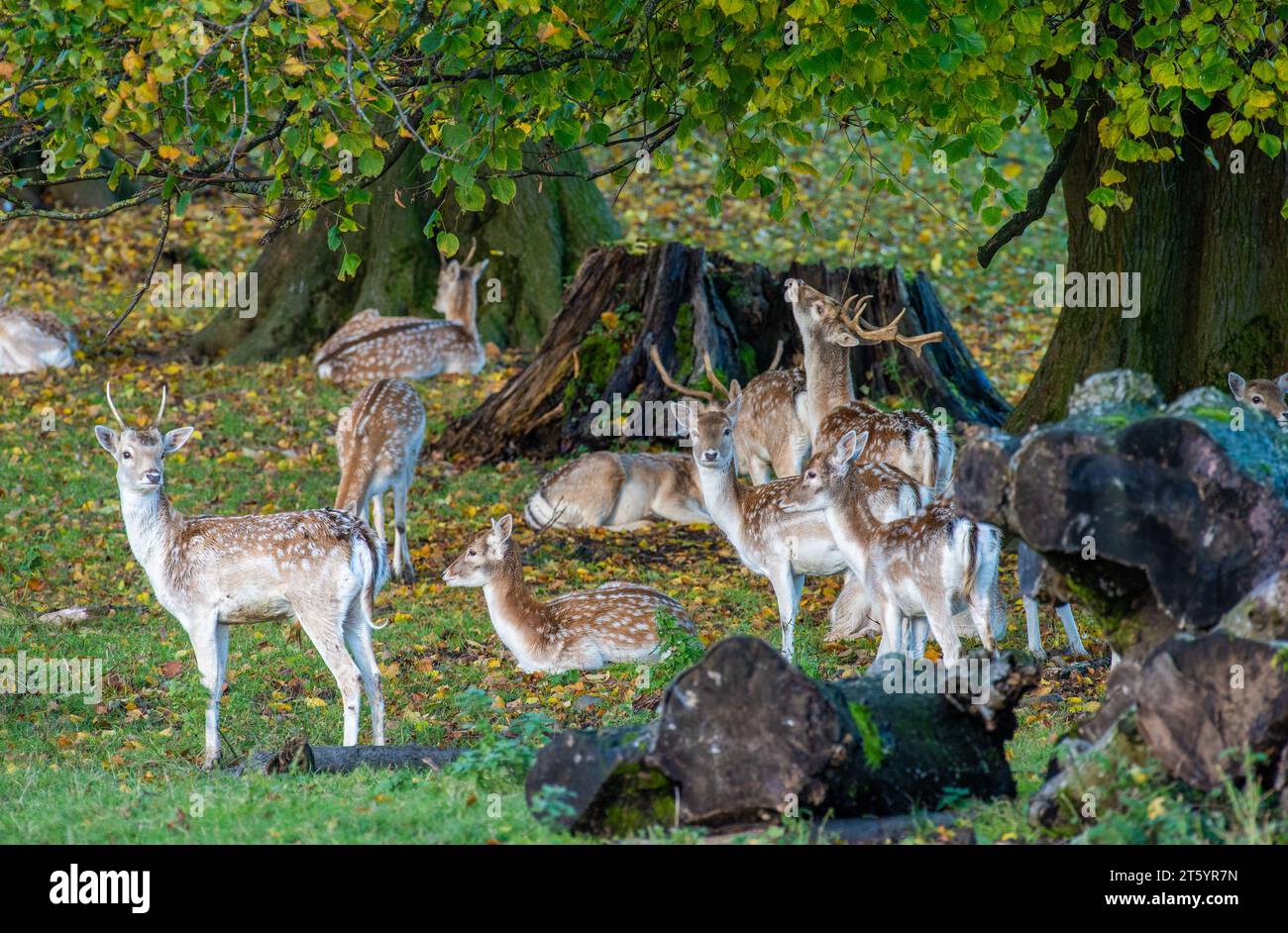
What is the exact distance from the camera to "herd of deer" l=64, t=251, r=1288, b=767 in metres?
8.76

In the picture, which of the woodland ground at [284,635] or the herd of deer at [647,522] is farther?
the herd of deer at [647,522]

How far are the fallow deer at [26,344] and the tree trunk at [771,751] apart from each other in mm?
12355

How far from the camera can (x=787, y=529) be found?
10070 millimetres

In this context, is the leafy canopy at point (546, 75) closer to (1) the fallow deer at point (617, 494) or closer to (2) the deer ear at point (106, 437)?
(2) the deer ear at point (106, 437)

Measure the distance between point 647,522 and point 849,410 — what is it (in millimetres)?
2604

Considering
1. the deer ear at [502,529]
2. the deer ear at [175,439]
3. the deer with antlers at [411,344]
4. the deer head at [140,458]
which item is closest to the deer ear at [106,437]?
the deer head at [140,458]

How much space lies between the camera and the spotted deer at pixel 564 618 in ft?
32.7

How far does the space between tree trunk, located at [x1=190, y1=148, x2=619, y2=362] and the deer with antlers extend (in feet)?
1.71

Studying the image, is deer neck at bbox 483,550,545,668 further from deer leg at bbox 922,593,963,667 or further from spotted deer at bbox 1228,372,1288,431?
spotted deer at bbox 1228,372,1288,431

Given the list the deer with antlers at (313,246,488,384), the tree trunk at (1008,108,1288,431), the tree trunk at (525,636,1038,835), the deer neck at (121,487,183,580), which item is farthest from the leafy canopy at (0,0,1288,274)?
the deer with antlers at (313,246,488,384)

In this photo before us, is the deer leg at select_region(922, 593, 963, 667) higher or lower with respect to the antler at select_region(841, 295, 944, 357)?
lower
